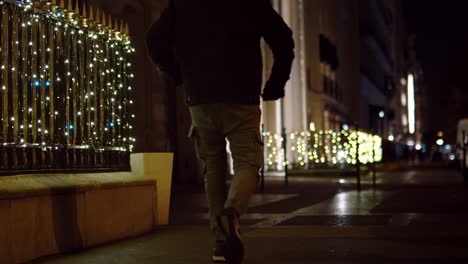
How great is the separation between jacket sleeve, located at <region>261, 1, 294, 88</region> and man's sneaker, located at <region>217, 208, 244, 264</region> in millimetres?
989

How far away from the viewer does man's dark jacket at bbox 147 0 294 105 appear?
18.6ft

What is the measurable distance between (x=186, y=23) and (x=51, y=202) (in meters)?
1.92

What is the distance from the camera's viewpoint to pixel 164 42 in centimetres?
595

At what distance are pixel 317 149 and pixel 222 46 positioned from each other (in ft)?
88.3

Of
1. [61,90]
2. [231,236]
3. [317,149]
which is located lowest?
[231,236]

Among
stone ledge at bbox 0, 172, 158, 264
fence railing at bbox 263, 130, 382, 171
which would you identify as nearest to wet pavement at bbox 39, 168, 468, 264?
stone ledge at bbox 0, 172, 158, 264

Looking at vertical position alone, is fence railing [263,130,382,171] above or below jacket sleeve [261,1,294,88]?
below

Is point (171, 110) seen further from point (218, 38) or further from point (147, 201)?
point (218, 38)

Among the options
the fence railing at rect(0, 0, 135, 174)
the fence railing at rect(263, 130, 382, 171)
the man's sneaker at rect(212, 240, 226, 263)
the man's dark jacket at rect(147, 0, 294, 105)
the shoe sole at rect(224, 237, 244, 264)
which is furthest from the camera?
the fence railing at rect(263, 130, 382, 171)

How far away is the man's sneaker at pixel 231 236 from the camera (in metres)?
5.35

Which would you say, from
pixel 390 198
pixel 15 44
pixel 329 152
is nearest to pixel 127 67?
pixel 15 44

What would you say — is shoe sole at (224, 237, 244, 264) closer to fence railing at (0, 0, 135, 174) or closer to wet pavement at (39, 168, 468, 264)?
wet pavement at (39, 168, 468, 264)

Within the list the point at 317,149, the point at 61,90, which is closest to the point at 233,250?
the point at 61,90

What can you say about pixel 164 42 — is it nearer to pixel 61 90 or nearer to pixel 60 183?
pixel 60 183
